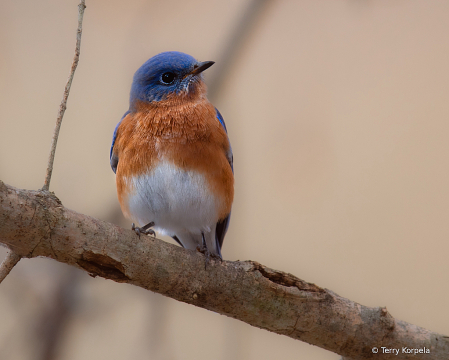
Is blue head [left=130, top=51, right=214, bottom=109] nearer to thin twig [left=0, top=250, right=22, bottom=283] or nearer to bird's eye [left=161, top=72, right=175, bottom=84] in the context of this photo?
bird's eye [left=161, top=72, right=175, bottom=84]

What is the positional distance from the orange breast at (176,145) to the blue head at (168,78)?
0.66 ft

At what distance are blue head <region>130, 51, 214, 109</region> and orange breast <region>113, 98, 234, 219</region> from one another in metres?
0.20

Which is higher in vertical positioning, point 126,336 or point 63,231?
point 63,231

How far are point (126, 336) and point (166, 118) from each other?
2.57 metres

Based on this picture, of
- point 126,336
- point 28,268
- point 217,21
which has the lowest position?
point 126,336

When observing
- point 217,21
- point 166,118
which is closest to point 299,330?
point 166,118

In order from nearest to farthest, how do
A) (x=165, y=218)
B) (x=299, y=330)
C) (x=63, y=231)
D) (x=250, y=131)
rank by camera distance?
(x=63, y=231)
(x=299, y=330)
(x=165, y=218)
(x=250, y=131)

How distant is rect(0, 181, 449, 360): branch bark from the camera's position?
2375mm

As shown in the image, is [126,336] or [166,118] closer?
[166,118]

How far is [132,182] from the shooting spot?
364 cm

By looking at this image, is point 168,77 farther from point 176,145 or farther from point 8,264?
point 8,264

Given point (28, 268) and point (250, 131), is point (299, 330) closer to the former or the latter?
point (28, 268)

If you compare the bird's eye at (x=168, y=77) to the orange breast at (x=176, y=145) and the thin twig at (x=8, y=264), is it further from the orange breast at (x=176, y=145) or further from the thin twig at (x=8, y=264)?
the thin twig at (x=8, y=264)

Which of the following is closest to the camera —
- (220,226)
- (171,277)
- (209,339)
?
(171,277)
